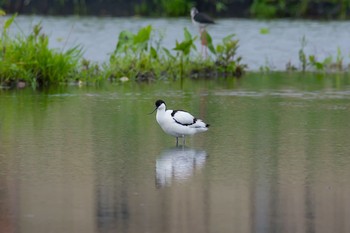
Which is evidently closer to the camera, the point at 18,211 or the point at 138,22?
the point at 18,211

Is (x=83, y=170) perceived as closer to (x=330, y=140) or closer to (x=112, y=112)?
(x=330, y=140)

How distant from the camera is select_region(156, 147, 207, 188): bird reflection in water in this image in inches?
383

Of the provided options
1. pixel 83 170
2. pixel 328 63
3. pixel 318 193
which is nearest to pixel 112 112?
pixel 83 170

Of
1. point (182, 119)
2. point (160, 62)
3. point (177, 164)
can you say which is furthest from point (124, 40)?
point (177, 164)

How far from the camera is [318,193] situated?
902 cm

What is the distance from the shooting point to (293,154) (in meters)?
11.1

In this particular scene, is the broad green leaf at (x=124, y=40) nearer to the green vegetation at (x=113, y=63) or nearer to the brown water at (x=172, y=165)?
the green vegetation at (x=113, y=63)

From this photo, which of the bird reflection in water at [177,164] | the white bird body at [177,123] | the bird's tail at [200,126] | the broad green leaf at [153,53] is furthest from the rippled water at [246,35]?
the bird reflection in water at [177,164]

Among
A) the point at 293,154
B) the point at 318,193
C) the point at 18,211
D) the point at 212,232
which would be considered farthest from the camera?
the point at 293,154

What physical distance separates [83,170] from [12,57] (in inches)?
309

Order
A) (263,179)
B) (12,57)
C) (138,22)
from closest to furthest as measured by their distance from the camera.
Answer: (263,179) < (12,57) < (138,22)

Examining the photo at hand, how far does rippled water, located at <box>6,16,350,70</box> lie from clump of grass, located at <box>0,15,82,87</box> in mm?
5136

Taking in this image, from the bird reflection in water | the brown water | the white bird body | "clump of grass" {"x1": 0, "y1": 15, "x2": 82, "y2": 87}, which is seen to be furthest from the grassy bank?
the bird reflection in water

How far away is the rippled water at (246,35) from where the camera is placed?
26359 millimetres
